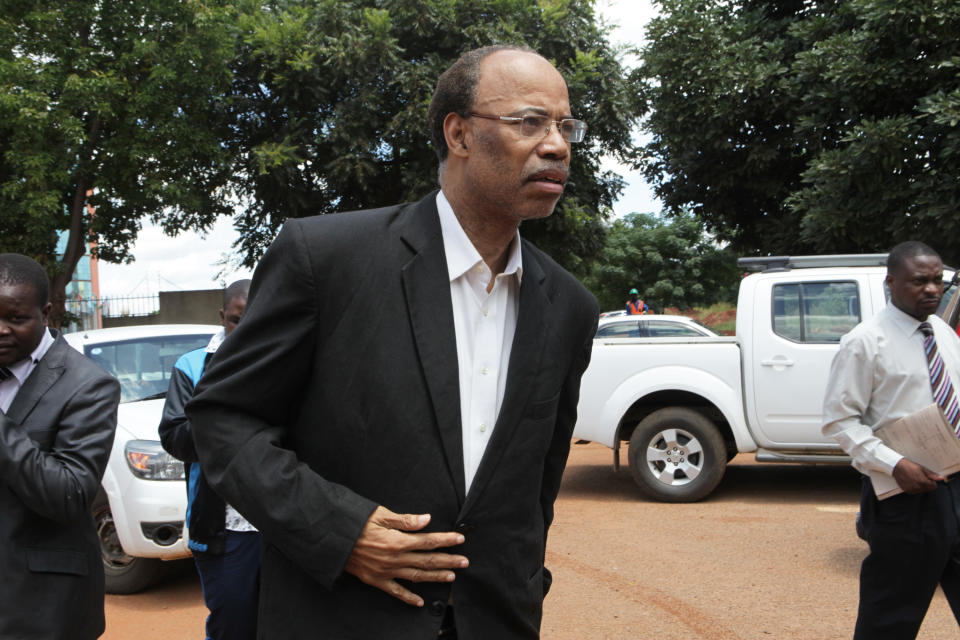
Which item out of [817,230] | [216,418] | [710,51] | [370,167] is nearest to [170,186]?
[370,167]

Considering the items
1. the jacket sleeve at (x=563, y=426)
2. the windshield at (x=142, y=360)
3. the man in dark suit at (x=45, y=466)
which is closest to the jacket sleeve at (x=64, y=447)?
the man in dark suit at (x=45, y=466)

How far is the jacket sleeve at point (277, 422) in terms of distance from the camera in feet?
5.52

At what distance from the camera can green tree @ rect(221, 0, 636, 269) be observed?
17.3 m

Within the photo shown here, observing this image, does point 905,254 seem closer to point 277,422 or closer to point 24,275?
point 277,422

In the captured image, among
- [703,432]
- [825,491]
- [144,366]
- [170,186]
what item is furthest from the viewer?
[170,186]

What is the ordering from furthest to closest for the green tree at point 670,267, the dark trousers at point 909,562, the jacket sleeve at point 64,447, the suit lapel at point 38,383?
the green tree at point 670,267
the dark trousers at point 909,562
the suit lapel at point 38,383
the jacket sleeve at point 64,447

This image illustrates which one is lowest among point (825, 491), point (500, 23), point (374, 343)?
point (825, 491)

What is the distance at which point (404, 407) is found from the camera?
178cm

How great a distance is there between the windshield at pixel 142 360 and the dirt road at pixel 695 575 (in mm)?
1410

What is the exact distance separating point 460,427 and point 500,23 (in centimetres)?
1643

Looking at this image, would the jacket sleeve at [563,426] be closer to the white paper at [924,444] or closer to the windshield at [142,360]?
the white paper at [924,444]

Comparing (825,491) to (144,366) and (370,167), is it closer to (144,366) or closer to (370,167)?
(144,366)

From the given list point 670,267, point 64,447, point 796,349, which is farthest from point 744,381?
point 670,267

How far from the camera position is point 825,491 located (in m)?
8.48
